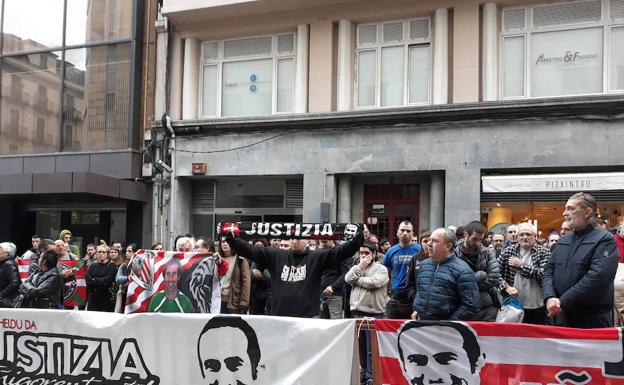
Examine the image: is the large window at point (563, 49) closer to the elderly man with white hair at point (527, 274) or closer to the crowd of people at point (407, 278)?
the crowd of people at point (407, 278)

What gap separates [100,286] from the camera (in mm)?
10422

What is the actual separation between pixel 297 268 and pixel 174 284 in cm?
212

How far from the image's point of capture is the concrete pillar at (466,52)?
14.4m

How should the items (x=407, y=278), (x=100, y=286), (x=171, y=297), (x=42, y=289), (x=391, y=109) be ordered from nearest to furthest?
(x=407, y=278) → (x=171, y=297) → (x=42, y=289) → (x=100, y=286) → (x=391, y=109)

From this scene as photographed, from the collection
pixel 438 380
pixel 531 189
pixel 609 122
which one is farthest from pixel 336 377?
pixel 609 122

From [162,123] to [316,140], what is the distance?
14.6 ft

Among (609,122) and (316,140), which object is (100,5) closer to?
(316,140)

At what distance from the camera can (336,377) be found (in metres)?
5.28

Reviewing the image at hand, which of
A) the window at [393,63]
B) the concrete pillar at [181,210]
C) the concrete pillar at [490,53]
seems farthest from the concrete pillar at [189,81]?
the concrete pillar at [490,53]

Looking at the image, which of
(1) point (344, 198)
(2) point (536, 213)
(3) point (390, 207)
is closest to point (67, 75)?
(1) point (344, 198)

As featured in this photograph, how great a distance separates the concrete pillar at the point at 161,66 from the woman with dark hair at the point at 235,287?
934cm

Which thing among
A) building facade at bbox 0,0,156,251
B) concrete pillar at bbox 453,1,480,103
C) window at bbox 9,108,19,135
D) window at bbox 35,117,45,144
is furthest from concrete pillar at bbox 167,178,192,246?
concrete pillar at bbox 453,1,480,103

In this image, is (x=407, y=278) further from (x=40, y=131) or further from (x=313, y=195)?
(x=40, y=131)

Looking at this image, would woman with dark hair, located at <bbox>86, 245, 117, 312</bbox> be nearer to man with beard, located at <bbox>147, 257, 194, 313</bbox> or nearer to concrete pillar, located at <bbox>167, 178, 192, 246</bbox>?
man with beard, located at <bbox>147, 257, 194, 313</bbox>
